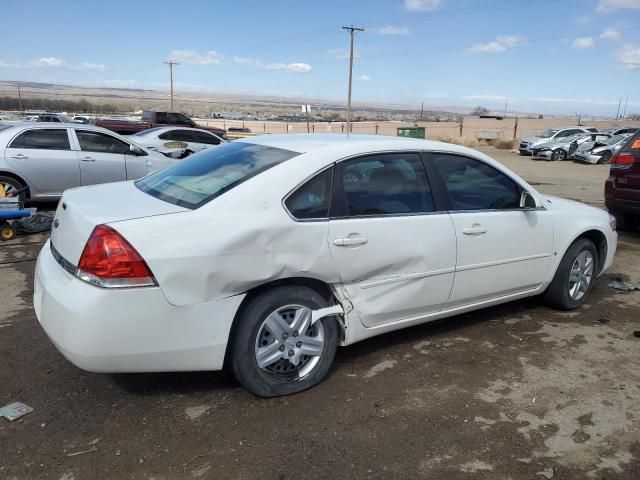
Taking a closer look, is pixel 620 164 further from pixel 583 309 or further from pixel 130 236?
pixel 130 236

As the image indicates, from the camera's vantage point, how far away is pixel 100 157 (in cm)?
919

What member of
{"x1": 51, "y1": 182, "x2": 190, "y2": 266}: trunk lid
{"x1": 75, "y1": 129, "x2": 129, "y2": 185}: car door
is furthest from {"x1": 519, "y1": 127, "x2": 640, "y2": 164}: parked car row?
{"x1": 51, "y1": 182, "x2": 190, "y2": 266}: trunk lid

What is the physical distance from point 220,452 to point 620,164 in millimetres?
7064

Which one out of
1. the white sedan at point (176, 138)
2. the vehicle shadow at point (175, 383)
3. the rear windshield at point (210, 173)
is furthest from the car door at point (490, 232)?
the white sedan at point (176, 138)

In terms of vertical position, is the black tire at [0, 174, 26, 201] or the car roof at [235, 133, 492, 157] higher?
the car roof at [235, 133, 492, 157]

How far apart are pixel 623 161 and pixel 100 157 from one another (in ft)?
26.5

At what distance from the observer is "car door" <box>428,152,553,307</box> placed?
3.91 meters

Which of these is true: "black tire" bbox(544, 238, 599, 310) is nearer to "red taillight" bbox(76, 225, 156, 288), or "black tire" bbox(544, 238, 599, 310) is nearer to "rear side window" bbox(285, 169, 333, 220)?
"rear side window" bbox(285, 169, 333, 220)

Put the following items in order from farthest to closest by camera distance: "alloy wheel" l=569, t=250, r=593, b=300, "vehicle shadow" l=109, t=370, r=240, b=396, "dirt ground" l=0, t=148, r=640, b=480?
1. "alloy wheel" l=569, t=250, r=593, b=300
2. "vehicle shadow" l=109, t=370, r=240, b=396
3. "dirt ground" l=0, t=148, r=640, b=480

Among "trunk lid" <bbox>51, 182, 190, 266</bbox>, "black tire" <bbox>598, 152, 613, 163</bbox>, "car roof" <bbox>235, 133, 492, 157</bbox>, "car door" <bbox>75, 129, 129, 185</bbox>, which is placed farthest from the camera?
"black tire" <bbox>598, 152, 613, 163</bbox>

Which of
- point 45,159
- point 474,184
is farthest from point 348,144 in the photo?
point 45,159

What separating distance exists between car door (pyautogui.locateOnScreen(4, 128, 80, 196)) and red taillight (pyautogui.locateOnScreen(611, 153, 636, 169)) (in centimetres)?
823

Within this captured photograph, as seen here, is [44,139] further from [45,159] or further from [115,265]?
[115,265]

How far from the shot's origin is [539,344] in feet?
13.8
